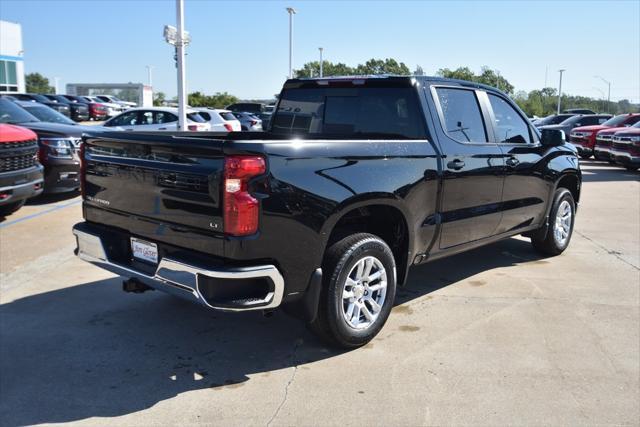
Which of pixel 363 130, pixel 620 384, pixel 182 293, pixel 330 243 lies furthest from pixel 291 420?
pixel 363 130

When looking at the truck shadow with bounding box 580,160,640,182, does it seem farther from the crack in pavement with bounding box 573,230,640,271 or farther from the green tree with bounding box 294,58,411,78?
the green tree with bounding box 294,58,411,78

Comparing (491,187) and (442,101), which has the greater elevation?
(442,101)

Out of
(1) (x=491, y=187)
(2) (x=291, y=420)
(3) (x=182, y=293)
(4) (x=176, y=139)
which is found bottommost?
(2) (x=291, y=420)

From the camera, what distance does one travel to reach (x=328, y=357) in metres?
4.10

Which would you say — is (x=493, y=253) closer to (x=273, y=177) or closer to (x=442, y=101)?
(x=442, y=101)

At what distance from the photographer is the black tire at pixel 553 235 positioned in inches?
263

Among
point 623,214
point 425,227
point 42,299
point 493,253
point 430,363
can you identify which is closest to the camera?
point 430,363

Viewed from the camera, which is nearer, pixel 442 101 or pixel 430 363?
pixel 430 363

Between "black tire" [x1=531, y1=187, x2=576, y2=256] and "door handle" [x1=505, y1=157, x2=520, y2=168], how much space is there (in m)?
1.24

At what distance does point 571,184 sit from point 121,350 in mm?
5523

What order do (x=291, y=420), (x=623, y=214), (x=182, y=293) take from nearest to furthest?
(x=291, y=420)
(x=182, y=293)
(x=623, y=214)

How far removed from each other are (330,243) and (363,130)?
1.26 meters

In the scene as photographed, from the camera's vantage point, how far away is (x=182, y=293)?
11.4 feet

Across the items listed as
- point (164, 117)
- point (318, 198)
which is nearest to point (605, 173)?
point (164, 117)
